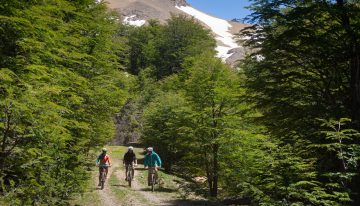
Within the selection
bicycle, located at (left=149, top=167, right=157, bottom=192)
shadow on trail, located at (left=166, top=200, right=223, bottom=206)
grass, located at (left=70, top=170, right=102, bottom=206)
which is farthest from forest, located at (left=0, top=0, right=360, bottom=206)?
bicycle, located at (left=149, top=167, right=157, bottom=192)

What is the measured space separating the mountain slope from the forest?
7523cm

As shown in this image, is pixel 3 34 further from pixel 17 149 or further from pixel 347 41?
pixel 347 41

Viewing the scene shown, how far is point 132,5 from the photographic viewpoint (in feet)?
376

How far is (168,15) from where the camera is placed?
114750mm

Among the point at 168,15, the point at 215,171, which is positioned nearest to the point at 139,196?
the point at 215,171

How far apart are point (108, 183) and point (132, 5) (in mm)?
102765

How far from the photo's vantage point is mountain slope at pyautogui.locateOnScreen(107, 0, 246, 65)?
342 ft

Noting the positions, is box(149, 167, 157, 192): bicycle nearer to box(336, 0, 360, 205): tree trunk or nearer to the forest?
the forest

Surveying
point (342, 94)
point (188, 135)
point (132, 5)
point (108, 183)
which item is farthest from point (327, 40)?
point (132, 5)

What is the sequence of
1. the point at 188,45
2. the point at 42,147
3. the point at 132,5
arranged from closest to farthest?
the point at 42,147
the point at 188,45
the point at 132,5

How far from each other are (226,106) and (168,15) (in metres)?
102

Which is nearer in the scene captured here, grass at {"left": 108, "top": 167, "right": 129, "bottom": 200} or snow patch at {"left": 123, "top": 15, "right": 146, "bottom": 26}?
grass at {"left": 108, "top": 167, "right": 129, "bottom": 200}

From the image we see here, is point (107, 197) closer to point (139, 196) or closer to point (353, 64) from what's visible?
point (139, 196)

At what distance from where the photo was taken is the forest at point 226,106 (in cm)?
725
